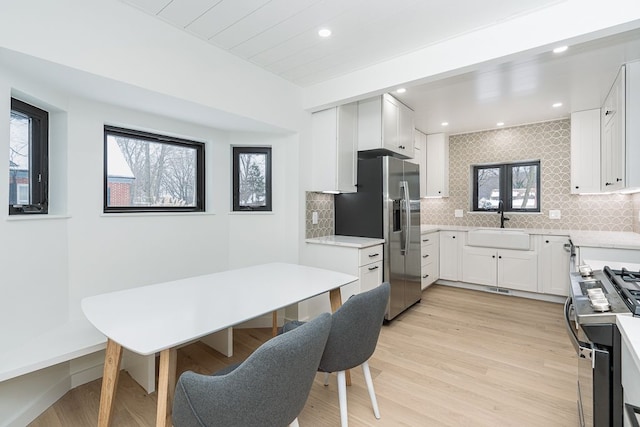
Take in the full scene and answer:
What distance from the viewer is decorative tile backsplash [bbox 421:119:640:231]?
3977 mm

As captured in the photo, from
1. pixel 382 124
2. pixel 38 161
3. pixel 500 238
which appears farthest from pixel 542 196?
pixel 38 161

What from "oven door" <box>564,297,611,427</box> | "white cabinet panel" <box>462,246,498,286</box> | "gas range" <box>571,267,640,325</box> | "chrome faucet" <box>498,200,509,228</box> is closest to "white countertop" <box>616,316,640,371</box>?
"gas range" <box>571,267,640,325</box>

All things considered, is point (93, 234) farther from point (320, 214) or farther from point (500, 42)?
point (500, 42)

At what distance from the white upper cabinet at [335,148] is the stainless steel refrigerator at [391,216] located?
171 mm

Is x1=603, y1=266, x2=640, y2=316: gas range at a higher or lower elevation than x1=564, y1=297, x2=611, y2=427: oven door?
higher

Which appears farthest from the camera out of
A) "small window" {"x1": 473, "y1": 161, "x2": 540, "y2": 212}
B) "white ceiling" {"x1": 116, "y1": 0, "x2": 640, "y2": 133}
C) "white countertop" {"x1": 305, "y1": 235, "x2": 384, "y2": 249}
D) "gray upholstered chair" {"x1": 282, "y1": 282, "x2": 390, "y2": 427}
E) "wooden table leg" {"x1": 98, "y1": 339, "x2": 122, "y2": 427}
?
"small window" {"x1": 473, "y1": 161, "x2": 540, "y2": 212}

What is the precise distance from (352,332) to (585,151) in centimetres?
404

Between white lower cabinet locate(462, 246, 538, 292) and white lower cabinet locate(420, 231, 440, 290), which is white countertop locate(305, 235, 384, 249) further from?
white lower cabinet locate(462, 246, 538, 292)

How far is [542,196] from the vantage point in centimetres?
445

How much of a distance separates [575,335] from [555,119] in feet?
13.2

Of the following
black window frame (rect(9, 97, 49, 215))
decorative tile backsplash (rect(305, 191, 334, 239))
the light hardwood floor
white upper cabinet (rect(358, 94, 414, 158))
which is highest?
white upper cabinet (rect(358, 94, 414, 158))

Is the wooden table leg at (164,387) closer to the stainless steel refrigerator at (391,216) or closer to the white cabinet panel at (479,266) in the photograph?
the stainless steel refrigerator at (391,216)

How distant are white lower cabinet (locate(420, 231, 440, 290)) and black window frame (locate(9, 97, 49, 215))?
375cm

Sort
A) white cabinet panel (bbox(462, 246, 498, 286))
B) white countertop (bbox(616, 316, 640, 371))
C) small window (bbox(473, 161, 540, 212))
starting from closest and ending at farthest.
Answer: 1. white countertop (bbox(616, 316, 640, 371))
2. white cabinet panel (bbox(462, 246, 498, 286))
3. small window (bbox(473, 161, 540, 212))
